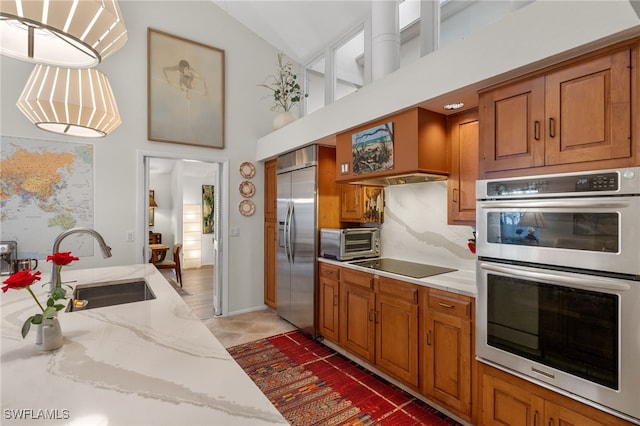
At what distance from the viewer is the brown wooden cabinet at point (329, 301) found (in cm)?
311

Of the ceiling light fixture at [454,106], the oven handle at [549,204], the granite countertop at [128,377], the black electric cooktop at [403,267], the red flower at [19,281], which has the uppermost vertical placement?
the ceiling light fixture at [454,106]

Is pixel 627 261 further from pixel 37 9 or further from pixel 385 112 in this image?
pixel 37 9

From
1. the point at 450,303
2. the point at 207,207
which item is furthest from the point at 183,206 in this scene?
the point at 450,303

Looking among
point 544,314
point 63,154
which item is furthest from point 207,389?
point 63,154

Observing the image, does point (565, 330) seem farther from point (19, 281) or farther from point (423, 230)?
point (19, 281)

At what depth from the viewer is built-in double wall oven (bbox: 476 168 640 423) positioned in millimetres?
1328

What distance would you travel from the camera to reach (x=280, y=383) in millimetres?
2600

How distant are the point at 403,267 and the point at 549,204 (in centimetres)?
141

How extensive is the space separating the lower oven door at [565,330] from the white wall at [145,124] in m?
3.22

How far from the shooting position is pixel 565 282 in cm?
150

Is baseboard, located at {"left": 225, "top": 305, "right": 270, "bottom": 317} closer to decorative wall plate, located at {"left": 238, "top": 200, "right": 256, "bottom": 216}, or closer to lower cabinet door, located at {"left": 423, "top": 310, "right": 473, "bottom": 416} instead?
decorative wall plate, located at {"left": 238, "top": 200, "right": 256, "bottom": 216}

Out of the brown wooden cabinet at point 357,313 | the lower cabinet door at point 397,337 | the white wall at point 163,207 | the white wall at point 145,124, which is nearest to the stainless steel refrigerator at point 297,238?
the brown wooden cabinet at point 357,313

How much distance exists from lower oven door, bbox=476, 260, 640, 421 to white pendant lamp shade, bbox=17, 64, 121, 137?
2.67m

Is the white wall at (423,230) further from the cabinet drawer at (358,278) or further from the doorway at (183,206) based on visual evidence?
the doorway at (183,206)
